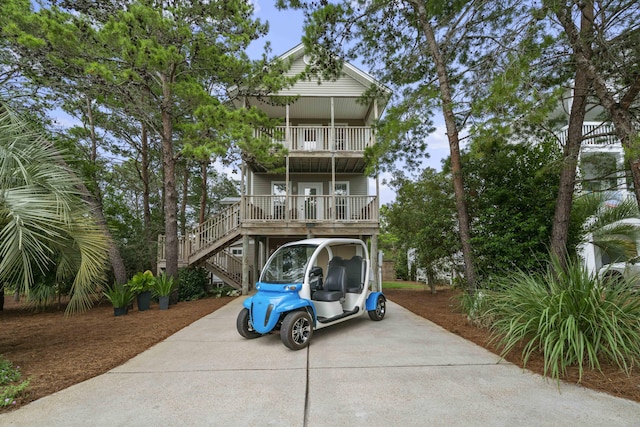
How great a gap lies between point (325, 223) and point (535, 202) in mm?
6560

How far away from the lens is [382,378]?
3.45 m

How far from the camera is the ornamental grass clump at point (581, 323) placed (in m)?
3.38

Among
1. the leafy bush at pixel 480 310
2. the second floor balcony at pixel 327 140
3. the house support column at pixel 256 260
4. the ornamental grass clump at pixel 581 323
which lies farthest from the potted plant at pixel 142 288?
the ornamental grass clump at pixel 581 323

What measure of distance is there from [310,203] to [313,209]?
290 millimetres

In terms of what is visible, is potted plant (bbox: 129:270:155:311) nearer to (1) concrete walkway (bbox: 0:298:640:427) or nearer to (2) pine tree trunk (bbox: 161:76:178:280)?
(2) pine tree trunk (bbox: 161:76:178:280)

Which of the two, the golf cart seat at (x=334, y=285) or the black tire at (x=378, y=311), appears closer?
the golf cart seat at (x=334, y=285)

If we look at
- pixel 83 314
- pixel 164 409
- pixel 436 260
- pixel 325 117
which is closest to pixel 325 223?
pixel 436 260

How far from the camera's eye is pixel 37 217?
10.9 ft

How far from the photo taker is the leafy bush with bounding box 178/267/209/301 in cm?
1027

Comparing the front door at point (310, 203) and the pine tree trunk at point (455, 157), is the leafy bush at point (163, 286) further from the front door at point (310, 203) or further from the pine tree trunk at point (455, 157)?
the pine tree trunk at point (455, 157)

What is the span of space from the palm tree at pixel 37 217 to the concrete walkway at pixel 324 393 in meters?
1.44

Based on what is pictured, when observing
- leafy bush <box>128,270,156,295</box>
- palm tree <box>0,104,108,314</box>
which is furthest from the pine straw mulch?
leafy bush <box>128,270,156,295</box>

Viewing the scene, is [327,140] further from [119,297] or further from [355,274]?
[119,297]

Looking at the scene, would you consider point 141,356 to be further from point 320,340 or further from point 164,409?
point 320,340
